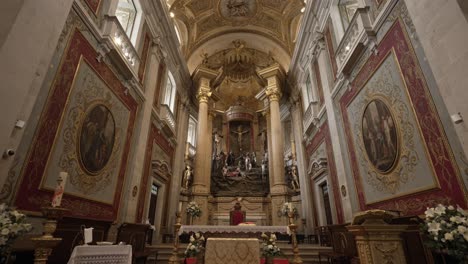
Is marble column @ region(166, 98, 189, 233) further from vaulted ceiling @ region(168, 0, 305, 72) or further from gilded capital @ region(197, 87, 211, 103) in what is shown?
vaulted ceiling @ region(168, 0, 305, 72)

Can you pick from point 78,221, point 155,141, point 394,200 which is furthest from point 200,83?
point 394,200

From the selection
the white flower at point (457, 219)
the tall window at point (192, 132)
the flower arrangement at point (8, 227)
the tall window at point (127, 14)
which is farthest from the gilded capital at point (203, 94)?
the white flower at point (457, 219)

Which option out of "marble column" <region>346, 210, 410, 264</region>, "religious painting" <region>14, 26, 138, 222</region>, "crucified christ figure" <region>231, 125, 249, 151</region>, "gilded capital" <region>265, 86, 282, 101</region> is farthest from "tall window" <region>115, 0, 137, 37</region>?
"crucified christ figure" <region>231, 125, 249, 151</region>

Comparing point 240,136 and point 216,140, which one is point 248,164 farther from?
point 216,140

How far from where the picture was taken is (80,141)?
461 cm

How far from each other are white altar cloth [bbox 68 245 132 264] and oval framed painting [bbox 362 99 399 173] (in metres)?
5.09

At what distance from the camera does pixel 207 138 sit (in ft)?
40.5

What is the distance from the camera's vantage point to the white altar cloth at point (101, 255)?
3.14m

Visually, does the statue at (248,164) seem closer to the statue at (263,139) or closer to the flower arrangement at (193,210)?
the statue at (263,139)

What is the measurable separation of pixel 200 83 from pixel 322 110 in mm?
7336

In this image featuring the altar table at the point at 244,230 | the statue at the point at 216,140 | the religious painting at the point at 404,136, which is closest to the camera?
the religious painting at the point at 404,136

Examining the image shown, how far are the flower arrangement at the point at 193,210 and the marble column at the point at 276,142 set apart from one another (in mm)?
3297

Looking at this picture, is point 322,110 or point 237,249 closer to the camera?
point 237,249

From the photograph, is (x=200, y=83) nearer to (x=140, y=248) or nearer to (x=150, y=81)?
(x=150, y=81)
